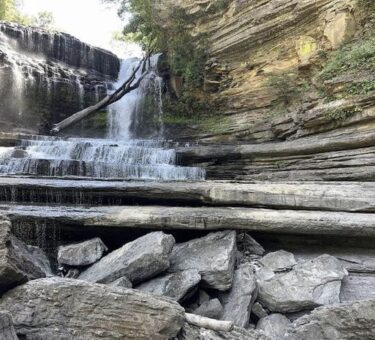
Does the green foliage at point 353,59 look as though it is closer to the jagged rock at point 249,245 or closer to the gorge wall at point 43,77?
the jagged rock at point 249,245

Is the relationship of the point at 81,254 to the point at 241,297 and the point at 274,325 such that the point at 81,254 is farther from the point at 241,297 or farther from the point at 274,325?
the point at 274,325

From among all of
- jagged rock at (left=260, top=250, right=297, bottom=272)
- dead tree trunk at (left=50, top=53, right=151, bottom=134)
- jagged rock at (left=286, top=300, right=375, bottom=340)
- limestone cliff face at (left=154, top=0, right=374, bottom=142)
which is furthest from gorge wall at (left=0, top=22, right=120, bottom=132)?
jagged rock at (left=286, top=300, right=375, bottom=340)

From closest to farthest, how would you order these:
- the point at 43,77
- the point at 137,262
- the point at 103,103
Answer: the point at 137,262
the point at 43,77
the point at 103,103

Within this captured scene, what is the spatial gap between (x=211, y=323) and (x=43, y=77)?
50.5 ft

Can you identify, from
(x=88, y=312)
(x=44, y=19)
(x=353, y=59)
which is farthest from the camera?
(x=44, y=19)

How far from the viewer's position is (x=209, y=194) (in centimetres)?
608

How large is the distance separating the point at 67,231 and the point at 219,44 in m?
11.3

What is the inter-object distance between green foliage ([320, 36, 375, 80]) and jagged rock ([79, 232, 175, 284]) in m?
6.94

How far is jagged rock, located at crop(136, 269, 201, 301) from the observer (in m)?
3.95

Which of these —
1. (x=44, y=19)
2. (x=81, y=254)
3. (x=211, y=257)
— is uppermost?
(x=44, y=19)

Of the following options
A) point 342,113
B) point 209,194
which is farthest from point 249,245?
point 342,113

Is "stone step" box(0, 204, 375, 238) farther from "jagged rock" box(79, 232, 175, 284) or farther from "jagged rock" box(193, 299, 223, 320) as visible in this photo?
"jagged rock" box(193, 299, 223, 320)

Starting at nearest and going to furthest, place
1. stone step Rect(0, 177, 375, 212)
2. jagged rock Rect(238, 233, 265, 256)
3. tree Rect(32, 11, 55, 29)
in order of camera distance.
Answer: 1. jagged rock Rect(238, 233, 265, 256)
2. stone step Rect(0, 177, 375, 212)
3. tree Rect(32, 11, 55, 29)

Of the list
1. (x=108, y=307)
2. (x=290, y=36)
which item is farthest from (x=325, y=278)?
(x=290, y=36)
